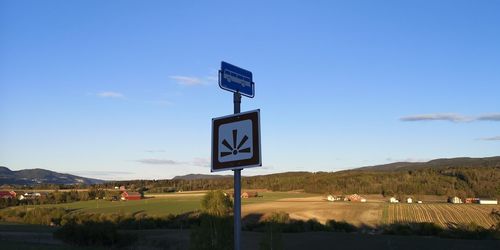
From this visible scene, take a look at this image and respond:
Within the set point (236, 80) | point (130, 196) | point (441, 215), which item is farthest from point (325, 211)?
point (236, 80)

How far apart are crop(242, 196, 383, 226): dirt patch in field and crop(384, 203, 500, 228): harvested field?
2609 mm

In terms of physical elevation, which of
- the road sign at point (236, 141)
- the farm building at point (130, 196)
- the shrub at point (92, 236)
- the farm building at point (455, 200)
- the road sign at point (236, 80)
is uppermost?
the farm building at point (130, 196)

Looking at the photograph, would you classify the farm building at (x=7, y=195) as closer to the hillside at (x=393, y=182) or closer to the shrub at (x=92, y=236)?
the hillside at (x=393, y=182)

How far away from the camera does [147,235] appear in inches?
2437

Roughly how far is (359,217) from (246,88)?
7866cm

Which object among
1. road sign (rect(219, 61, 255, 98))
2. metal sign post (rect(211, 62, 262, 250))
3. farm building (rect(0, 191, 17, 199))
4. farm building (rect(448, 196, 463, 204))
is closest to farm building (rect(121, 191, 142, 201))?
farm building (rect(0, 191, 17, 199))

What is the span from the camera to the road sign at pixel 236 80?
21.1 ft

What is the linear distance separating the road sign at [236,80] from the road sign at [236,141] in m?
0.43

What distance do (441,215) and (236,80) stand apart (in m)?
80.4

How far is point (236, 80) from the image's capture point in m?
6.62

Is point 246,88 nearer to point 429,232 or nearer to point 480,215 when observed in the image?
point 429,232

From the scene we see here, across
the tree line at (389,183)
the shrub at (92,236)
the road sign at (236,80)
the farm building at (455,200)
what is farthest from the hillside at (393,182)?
the road sign at (236,80)

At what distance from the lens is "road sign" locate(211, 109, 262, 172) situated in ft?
19.5

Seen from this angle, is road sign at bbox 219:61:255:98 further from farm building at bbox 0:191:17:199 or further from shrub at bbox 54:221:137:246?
farm building at bbox 0:191:17:199
